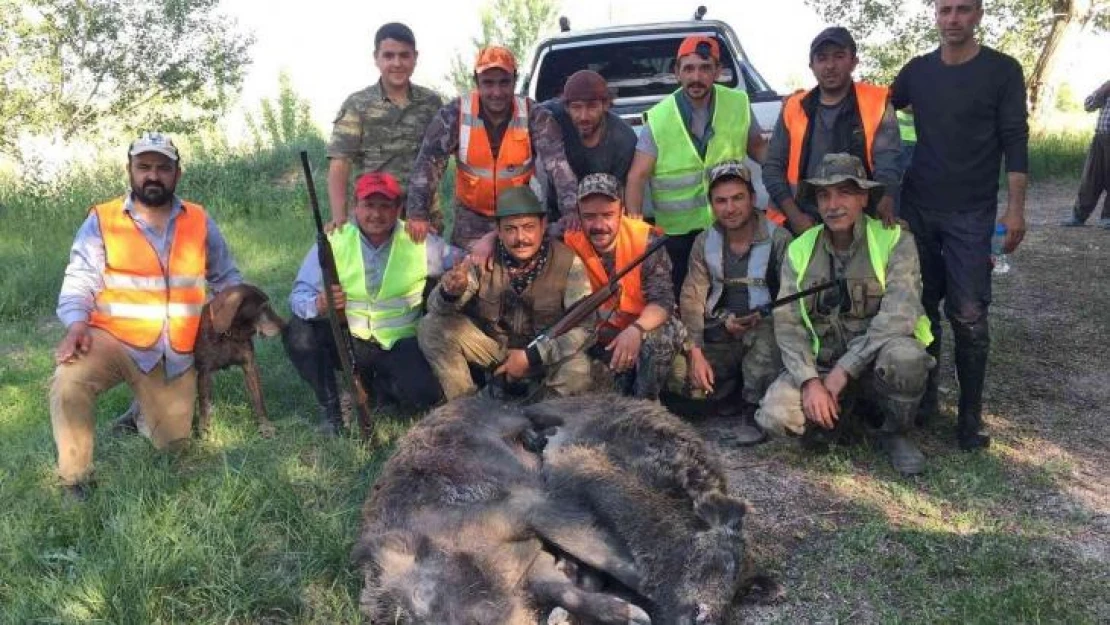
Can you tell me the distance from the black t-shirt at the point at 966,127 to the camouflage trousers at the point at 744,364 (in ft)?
3.85

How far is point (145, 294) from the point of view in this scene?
4605 mm

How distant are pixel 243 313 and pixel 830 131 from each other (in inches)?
139

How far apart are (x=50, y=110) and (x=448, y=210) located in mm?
14378

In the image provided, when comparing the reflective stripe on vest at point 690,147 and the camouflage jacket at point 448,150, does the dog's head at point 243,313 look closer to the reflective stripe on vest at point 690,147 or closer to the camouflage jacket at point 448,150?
the camouflage jacket at point 448,150

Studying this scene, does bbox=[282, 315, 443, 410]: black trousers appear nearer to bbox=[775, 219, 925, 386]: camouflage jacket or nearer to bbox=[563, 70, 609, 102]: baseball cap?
bbox=[563, 70, 609, 102]: baseball cap

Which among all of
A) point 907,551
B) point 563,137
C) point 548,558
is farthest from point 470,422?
point 563,137

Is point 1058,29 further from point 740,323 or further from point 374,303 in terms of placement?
point 374,303

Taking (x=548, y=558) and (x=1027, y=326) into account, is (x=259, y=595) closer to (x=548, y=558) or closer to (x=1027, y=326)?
(x=548, y=558)

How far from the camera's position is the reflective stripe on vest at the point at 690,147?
5.32 meters

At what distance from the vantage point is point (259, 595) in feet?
10.0

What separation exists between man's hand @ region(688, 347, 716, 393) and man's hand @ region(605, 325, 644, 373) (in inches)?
15.2

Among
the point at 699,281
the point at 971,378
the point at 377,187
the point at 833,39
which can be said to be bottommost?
the point at 971,378

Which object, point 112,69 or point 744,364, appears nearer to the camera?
point 744,364

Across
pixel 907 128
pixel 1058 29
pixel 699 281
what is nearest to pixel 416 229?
pixel 699 281
